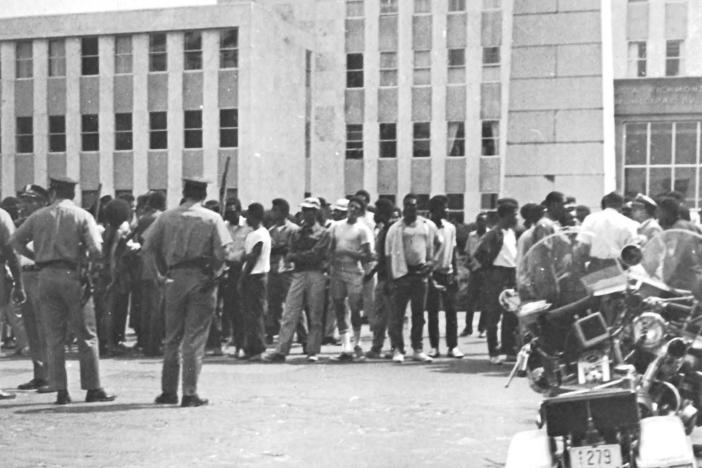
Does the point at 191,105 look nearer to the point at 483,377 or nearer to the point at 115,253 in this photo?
the point at 115,253

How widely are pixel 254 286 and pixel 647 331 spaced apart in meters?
8.25

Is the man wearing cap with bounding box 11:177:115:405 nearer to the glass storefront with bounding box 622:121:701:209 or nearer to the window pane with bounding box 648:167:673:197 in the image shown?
the glass storefront with bounding box 622:121:701:209

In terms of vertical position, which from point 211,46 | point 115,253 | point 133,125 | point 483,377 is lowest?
point 483,377

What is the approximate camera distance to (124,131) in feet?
160

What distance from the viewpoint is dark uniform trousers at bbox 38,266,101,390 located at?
10055mm

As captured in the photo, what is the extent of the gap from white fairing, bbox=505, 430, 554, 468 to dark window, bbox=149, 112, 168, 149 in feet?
143

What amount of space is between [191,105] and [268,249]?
113 feet

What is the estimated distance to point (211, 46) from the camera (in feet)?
153

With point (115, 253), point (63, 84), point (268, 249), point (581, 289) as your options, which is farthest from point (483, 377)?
point (63, 84)

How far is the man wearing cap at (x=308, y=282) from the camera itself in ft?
44.7

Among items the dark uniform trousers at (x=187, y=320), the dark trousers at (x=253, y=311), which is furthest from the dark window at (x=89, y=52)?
the dark uniform trousers at (x=187, y=320)

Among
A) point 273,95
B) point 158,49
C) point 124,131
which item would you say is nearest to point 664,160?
point 273,95

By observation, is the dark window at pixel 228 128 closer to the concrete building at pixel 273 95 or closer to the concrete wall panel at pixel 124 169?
the concrete building at pixel 273 95

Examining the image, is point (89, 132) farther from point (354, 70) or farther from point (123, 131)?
point (354, 70)
